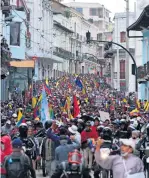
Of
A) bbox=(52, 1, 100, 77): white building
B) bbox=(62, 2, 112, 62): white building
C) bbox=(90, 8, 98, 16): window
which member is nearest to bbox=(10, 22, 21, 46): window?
A: bbox=(52, 1, 100, 77): white building

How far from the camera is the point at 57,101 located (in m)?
37.1

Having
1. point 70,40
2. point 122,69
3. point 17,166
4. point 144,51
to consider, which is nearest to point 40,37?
point 122,69

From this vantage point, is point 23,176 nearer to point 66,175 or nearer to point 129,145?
point 66,175

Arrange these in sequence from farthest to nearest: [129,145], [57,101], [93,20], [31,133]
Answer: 1. [93,20]
2. [57,101]
3. [31,133]
4. [129,145]

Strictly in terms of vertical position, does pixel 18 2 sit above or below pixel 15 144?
above

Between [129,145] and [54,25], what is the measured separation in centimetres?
8580

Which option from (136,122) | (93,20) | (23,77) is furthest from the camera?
(93,20)

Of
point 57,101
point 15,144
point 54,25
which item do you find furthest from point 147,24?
point 54,25

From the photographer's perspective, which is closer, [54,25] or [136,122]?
[136,122]

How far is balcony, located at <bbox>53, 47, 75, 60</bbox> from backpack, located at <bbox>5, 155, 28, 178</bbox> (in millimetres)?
82325

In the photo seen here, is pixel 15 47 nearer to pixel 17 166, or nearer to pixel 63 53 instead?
pixel 63 53

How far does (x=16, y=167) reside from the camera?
12180 millimetres

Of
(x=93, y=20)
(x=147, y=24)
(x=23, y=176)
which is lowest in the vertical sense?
(x=23, y=176)

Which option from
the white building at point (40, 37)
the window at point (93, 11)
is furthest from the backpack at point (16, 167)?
the window at point (93, 11)
